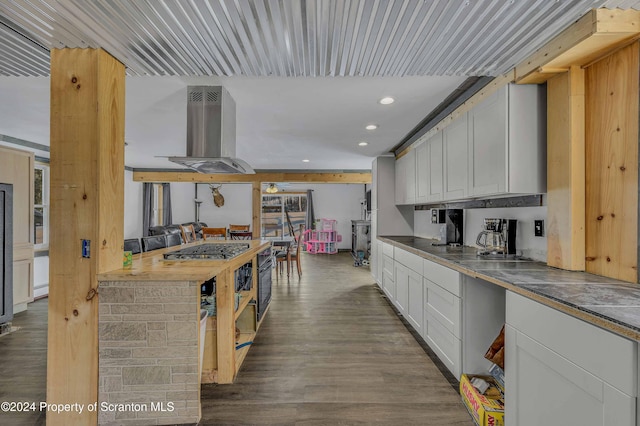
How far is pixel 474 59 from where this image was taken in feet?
5.76

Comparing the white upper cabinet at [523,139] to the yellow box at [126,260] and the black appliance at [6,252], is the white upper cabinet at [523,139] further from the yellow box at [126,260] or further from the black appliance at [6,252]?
the black appliance at [6,252]

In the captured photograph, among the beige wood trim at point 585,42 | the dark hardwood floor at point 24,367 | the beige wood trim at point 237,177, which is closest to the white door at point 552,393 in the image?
the beige wood trim at point 585,42

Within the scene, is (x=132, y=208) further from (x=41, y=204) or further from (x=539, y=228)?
(x=539, y=228)

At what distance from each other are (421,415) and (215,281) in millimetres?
1602

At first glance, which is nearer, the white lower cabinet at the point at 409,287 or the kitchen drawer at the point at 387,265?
the white lower cabinet at the point at 409,287

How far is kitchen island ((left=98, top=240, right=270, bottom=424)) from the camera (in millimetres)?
1599

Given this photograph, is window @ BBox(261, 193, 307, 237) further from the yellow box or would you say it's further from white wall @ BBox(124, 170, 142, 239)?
the yellow box

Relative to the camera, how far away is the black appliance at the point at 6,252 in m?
2.84

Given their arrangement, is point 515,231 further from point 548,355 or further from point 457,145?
point 548,355

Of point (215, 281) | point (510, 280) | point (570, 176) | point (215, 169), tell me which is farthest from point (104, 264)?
point (570, 176)

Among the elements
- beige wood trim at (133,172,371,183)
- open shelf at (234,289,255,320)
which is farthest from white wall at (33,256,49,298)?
open shelf at (234,289,255,320)

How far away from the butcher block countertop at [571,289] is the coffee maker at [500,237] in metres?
0.18

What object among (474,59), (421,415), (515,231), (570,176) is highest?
(474,59)

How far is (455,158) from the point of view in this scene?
2596 mm
